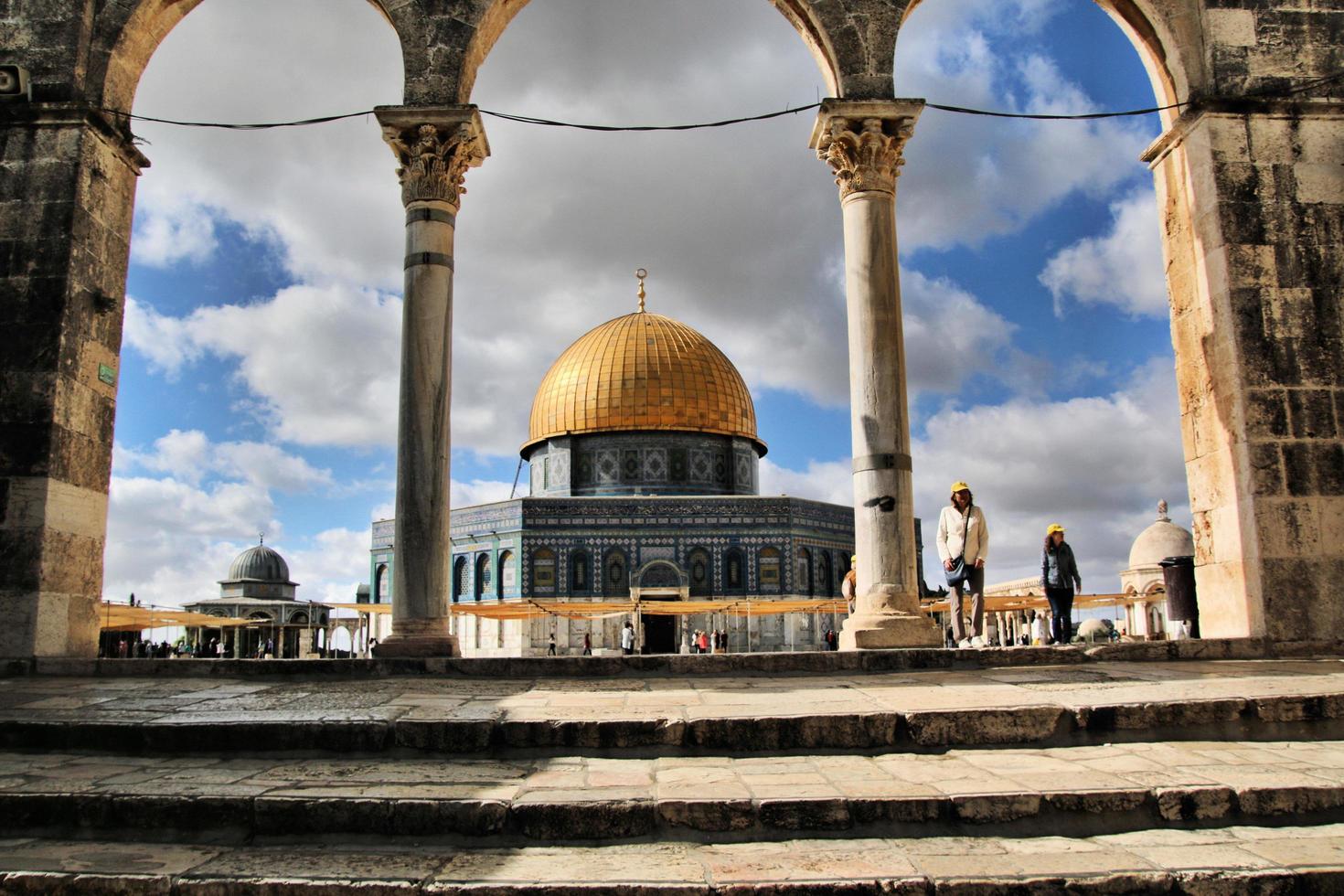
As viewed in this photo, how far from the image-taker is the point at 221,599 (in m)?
49.5

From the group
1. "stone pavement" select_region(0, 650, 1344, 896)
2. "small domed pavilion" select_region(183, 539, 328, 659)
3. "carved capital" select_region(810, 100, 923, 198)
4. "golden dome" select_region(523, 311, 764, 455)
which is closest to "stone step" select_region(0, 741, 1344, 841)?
"stone pavement" select_region(0, 650, 1344, 896)

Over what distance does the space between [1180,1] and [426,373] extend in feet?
22.5

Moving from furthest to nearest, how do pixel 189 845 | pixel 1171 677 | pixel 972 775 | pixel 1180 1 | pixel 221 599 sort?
1. pixel 221 599
2. pixel 1180 1
3. pixel 1171 677
4. pixel 972 775
5. pixel 189 845

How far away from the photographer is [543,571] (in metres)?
29.4

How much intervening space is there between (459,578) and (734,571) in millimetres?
8449

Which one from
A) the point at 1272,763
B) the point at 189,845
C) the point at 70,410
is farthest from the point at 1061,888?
the point at 70,410

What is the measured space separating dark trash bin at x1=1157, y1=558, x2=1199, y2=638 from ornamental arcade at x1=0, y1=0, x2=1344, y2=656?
4.51ft

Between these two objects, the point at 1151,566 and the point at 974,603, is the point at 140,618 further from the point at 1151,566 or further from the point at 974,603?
the point at 1151,566

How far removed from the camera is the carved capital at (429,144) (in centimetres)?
814

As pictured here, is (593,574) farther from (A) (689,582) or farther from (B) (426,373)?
(B) (426,373)

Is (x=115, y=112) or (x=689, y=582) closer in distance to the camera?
(x=115, y=112)

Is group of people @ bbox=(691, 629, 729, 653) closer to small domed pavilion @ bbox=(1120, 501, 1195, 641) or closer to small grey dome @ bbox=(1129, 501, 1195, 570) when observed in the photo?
small domed pavilion @ bbox=(1120, 501, 1195, 641)

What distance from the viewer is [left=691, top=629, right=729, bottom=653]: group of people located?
81.5 ft

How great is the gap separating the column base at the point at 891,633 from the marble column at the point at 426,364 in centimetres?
297
